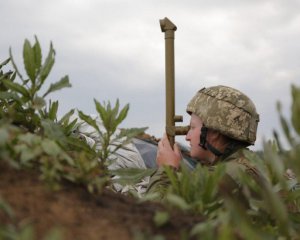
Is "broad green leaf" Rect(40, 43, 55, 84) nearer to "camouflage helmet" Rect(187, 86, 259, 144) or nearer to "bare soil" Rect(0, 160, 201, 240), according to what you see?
"bare soil" Rect(0, 160, 201, 240)

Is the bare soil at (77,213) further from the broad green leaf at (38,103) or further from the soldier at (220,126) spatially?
the soldier at (220,126)

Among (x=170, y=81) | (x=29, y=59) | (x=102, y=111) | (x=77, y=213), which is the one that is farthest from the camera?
(x=170, y=81)

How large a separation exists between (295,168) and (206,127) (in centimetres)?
439

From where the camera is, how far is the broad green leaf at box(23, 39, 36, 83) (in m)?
1.84

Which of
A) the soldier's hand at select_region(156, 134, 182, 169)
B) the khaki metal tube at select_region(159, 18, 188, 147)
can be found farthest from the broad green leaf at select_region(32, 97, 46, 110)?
the khaki metal tube at select_region(159, 18, 188, 147)

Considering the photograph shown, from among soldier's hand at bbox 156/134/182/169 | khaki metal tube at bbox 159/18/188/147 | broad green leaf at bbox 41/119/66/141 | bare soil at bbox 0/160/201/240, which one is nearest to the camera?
bare soil at bbox 0/160/201/240

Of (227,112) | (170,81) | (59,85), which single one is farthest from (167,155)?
(59,85)

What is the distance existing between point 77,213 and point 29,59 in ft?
2.29

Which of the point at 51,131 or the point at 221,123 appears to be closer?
the point at 51,131

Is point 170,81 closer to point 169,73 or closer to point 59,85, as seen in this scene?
point 169,73

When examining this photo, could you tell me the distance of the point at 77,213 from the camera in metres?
1.32

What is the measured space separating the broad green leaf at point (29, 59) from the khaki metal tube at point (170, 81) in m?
3.63

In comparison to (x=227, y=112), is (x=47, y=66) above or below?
above

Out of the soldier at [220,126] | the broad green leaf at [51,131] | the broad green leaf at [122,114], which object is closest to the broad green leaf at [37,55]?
the broad green leaf at [51,131]
